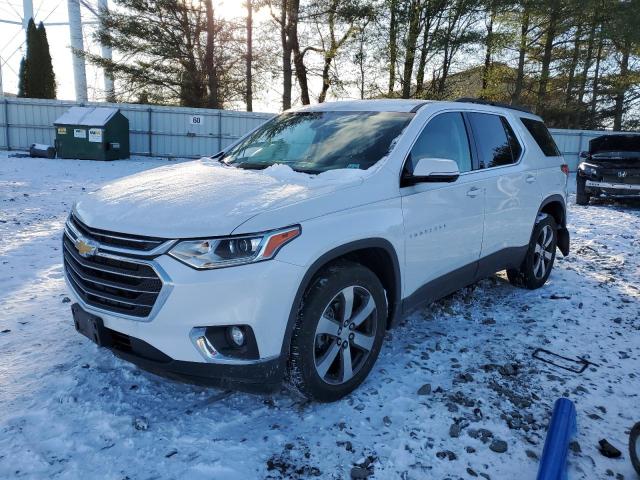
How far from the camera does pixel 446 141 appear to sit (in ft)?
12.1

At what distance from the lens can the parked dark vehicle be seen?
10578 mm

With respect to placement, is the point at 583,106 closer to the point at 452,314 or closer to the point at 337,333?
the point at 452,314

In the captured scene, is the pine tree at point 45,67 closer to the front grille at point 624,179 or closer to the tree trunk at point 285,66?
the tree trunk at point 285,66

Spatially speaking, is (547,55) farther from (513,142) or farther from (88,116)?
(513,142)

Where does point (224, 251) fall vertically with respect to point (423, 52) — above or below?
below

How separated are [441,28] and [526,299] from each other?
20.6 meters

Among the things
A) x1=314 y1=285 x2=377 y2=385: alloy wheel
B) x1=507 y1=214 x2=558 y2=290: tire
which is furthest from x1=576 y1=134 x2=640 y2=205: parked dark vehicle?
x1=314 y1=285 x2=377 y2=385: alloy wheel

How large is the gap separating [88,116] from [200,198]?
17136 mm

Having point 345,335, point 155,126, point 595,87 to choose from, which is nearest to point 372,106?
point 345,335

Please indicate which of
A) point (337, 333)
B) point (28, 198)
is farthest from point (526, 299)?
point (28, 198)

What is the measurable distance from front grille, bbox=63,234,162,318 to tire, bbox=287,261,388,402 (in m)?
0.73

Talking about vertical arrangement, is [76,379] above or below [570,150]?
below

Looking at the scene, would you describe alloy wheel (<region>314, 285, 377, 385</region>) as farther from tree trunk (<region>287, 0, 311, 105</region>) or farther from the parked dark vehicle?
tree trunk (<region>287, 0, 311, 105</region>)

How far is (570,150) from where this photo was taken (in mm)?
21453
